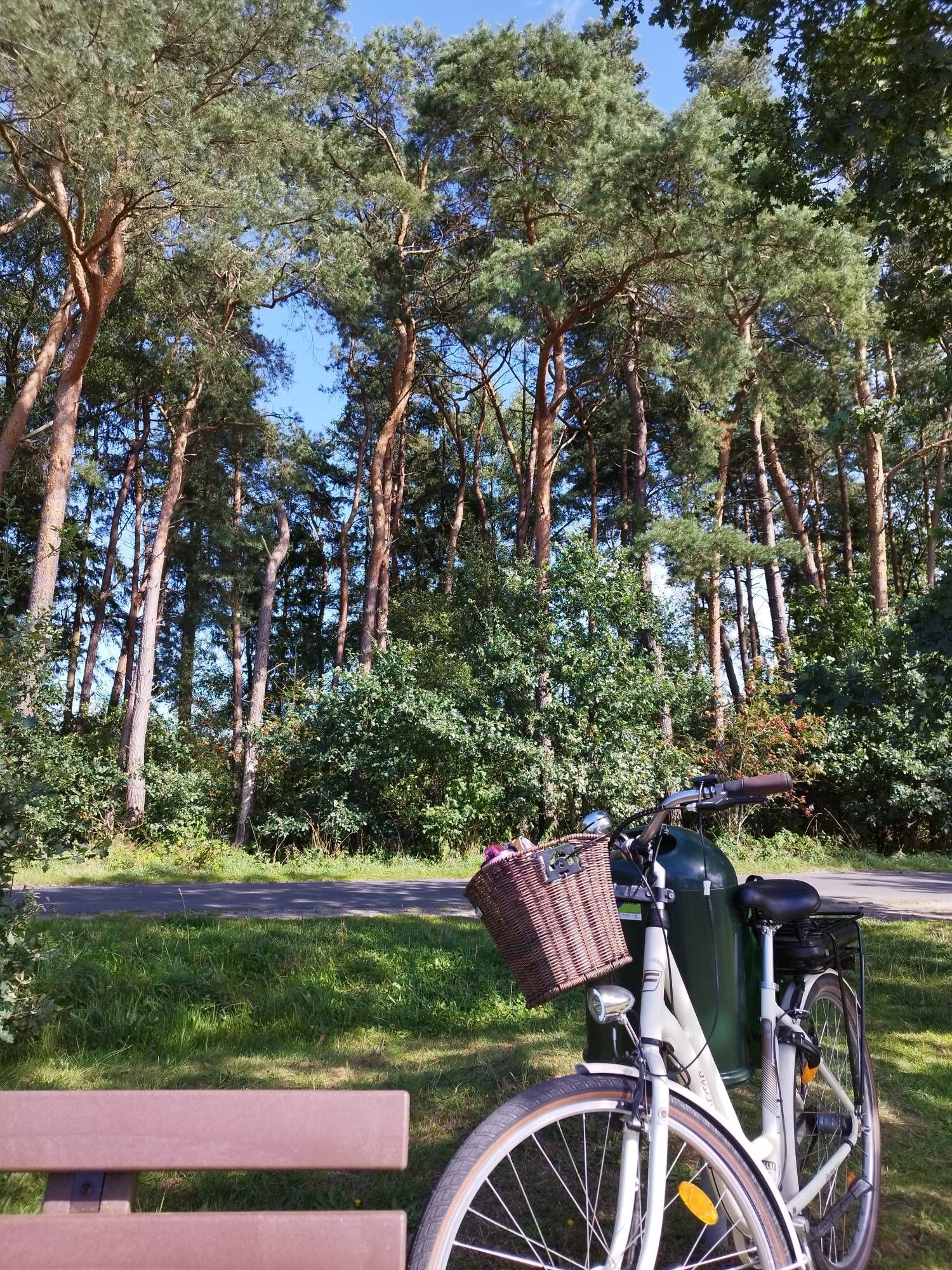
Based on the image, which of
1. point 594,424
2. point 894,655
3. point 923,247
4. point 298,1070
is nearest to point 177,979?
point 298,1070

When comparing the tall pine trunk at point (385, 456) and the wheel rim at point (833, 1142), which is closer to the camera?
the wheel rim at point (833, 1142)

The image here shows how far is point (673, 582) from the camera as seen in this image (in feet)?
61.4

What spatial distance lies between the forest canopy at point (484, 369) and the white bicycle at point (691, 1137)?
3702mm

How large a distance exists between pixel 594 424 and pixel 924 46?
21.6 meters

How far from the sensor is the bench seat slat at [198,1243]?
4.88 feet

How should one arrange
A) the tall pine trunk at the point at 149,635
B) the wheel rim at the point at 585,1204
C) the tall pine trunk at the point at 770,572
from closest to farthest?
the wheel rim at the point at 585,1204
the tall pine trunk at the point at 149,635
the tall pine trunk at the point at 770,572

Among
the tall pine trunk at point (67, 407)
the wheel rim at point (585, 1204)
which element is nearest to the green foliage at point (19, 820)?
the wheel rim at point (585, 1204)

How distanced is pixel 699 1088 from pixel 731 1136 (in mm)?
240

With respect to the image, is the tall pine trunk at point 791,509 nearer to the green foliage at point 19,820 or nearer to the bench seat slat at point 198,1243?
the green foliage at point 19,820

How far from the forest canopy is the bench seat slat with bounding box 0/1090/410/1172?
418 centimetres

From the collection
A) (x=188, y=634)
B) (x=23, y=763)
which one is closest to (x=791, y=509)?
(x=188, y=634)

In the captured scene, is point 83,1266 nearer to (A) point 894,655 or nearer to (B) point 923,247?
(A) point 894,655

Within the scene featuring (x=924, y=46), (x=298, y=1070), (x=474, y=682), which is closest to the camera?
(x=298, y=1070)

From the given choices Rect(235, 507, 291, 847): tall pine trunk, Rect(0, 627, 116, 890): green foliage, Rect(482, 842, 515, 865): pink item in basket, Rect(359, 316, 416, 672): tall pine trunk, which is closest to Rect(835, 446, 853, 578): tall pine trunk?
Rect(359, 316, 416, 672): tall pine trunk
